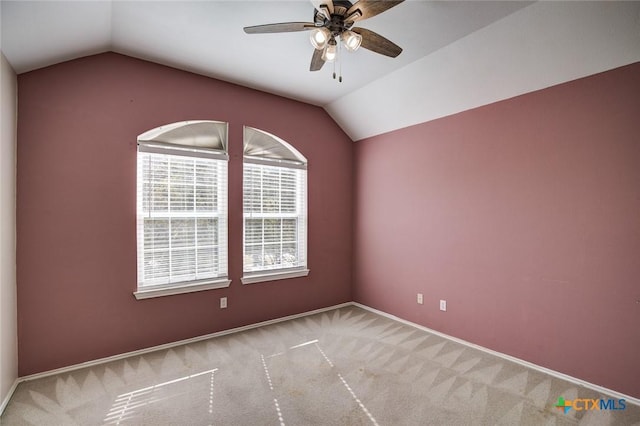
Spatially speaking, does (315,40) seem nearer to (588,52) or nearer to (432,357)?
(588,52)

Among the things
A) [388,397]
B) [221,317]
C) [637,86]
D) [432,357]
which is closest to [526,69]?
[637,86]

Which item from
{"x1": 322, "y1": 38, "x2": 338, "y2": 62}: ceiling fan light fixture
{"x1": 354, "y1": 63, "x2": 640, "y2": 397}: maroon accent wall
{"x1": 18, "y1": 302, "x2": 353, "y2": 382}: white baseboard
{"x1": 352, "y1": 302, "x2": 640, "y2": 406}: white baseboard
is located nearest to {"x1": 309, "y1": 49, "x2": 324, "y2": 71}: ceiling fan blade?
{"x1": 322, "y1": 38, "x2": 338, "y2": 62}: ceiling fan light fixture

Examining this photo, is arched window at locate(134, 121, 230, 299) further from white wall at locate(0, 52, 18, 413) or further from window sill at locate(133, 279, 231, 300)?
white wall at locate(0, 52, 18, 413)

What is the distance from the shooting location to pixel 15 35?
196 centimetres

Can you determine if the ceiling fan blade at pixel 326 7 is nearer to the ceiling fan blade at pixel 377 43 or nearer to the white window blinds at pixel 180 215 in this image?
the ceiling fan blade at pixel 377 43

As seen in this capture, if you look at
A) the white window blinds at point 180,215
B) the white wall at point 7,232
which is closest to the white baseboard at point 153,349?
the white wall at point 7,232

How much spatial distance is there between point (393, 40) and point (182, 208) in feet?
8.62

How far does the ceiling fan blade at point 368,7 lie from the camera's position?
5.27 feet

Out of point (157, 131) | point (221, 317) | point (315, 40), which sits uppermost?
point (315, 40)

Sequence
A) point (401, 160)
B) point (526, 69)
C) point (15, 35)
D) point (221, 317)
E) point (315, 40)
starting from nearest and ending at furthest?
point (315, 40) < point (15, 35) < point (526, 69) < point (221, 317) < point (401, 160)

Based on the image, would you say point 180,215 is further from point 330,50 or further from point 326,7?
point 326,7

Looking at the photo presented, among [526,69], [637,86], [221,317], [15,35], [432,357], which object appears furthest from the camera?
[221,317]

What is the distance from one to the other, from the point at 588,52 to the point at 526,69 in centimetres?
40

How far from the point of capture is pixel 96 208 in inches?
104
